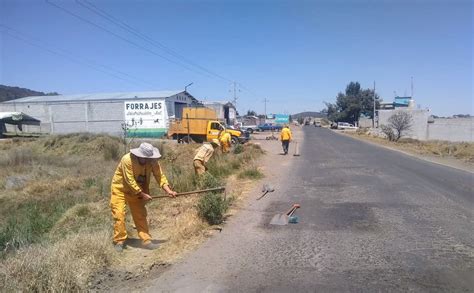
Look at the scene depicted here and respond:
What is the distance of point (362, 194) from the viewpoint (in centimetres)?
1132

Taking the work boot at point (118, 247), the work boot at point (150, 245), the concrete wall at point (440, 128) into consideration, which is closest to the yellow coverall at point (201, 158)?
the work boot at point (150, 245)

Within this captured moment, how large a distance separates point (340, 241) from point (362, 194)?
4616 mm

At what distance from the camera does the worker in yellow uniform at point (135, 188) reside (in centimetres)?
673

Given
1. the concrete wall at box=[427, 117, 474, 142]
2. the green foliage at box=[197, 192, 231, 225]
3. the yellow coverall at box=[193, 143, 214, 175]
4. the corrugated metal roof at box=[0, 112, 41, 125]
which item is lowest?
the concrete wall at box=[427, 117, 474, 142]

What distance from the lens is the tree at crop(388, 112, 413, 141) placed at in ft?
160

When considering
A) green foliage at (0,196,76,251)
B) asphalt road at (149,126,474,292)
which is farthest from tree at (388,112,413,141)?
green foliage at (0,196,76,251)

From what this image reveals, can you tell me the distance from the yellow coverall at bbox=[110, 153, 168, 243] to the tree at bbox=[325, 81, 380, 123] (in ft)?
359

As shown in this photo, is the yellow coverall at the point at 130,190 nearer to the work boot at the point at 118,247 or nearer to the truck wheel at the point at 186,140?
the work boot at the point at 118,247

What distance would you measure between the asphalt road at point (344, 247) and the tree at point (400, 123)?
39033 millimetres

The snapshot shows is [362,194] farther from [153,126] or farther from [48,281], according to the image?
[153,126]

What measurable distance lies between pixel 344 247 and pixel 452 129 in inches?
1940

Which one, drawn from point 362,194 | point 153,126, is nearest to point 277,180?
point 362,194

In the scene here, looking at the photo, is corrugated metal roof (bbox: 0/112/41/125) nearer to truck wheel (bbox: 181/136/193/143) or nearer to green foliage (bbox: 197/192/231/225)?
truck wheel (bbox: 181/136/193/143)

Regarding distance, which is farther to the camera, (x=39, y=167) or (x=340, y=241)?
(x=39, y=167)
